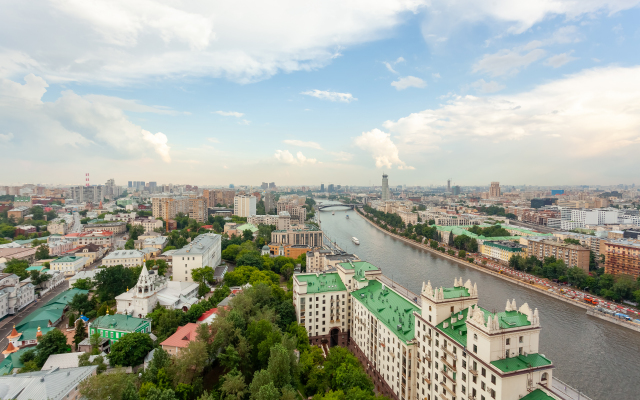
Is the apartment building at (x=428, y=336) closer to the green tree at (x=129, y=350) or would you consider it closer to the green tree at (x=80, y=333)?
the green tree at (x=129, y=350)

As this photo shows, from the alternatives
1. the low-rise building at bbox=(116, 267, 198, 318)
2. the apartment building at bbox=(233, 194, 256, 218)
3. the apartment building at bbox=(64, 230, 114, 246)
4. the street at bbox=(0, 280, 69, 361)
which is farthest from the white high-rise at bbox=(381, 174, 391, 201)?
the low-rise building at bbox=(116, 267, 198, 318)

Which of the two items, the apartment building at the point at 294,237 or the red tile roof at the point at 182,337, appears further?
the apartment building at the point at 294,237

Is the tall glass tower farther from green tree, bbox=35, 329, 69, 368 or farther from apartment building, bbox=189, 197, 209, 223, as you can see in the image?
green tree, bbox=35, 329, 69, 368

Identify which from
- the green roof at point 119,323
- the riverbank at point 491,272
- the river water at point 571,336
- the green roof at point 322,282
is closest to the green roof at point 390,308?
the green roof at point 322,282

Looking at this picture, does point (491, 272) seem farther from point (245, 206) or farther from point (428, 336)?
point (245, 206)

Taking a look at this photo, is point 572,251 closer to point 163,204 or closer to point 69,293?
point 69,293

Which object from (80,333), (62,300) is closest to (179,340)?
(80,333)
